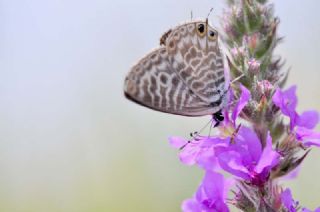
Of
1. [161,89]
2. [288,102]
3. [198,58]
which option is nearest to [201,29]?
[198,58]

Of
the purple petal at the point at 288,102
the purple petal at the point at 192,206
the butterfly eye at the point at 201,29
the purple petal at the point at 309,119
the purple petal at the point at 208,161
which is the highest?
the butterfly eye at the point at 201,29

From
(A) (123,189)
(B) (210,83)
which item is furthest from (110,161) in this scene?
(B) (210,83)

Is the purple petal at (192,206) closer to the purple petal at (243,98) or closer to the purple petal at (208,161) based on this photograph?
the purple petal at (208,161)

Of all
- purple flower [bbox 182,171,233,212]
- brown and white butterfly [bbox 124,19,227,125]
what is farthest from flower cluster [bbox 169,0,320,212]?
brown and white butterfly [bbox 124,19,227,125]

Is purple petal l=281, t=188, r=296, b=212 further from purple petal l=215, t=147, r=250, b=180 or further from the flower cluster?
purple petal l=215, t=147, r=250, b=180

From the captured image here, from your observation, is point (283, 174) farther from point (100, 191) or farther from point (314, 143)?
point (100, 191)

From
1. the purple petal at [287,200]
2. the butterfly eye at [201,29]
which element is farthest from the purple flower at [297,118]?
the butterfly eye at [201,29]
